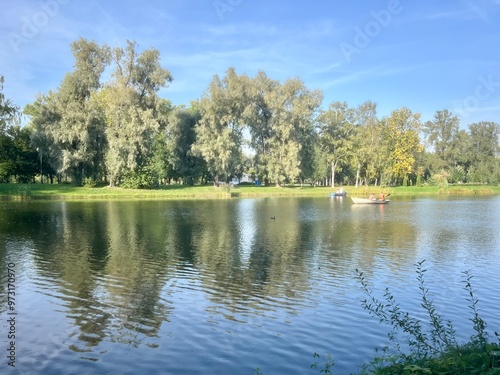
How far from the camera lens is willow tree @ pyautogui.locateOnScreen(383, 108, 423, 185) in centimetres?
10469

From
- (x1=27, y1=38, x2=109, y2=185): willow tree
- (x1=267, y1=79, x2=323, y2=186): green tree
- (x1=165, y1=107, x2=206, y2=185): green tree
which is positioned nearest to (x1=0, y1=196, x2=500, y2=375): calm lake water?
(x1=27, y1=38, x2=109, y2=185): willow tree

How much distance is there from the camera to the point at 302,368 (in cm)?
1038

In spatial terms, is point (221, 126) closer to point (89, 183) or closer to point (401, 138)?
point (89, 183)

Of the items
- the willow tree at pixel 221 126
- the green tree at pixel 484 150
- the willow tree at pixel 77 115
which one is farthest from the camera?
the green tree at pixel 484 150

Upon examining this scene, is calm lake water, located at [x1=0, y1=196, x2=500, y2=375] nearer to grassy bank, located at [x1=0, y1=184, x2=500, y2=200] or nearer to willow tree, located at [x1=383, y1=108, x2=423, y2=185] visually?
grassy bank, located at [x1=0, y1=184, x2=500, y2=200]

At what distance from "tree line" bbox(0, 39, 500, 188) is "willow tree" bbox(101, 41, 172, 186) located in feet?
0.61

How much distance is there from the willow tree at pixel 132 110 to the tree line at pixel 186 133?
185 millimetres

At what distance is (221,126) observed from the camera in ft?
286

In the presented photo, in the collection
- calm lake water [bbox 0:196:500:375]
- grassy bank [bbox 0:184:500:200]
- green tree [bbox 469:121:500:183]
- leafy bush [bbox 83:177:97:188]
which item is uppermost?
green tree [bbox 469:121:500:183]

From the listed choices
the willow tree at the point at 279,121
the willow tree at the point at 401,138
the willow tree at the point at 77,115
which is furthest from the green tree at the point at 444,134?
the willow tree at the point at 77,115

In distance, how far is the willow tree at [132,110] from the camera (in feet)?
252

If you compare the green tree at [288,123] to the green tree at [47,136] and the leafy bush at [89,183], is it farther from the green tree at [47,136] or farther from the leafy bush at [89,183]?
the green tree at [47,136]

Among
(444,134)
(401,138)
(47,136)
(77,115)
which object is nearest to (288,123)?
(401,138)

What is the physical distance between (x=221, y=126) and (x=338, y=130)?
32.5m
